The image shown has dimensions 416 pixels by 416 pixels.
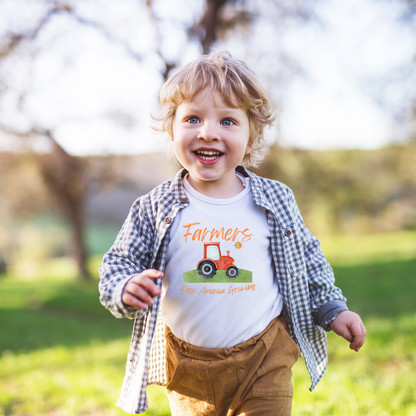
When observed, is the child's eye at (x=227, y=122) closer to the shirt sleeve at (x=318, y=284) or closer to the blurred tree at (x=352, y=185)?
the shirt sleeve at (x=318, y=284)

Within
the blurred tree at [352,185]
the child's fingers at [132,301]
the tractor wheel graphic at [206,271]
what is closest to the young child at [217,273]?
the tractor wheel graphic at [206,271]

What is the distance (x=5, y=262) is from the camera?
1780 centimetres

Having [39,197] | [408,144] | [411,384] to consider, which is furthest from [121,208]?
[411,384]

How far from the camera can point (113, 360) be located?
4359 millimetres

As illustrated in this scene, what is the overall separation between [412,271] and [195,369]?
8.53 metres

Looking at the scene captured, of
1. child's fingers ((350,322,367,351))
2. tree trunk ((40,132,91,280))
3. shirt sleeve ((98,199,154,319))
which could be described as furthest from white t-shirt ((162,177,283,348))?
tree trunk ((40,132,91,280))

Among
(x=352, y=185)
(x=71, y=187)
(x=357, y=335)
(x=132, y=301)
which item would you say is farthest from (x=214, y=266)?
(x=352, y=185)

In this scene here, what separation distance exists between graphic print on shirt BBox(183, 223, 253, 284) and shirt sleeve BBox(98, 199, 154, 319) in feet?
0.58

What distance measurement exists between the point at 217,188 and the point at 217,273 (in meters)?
0.38

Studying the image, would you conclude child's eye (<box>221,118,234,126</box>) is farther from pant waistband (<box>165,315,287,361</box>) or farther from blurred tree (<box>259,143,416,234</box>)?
blurred tree (<box>259,143,416,234</box>)

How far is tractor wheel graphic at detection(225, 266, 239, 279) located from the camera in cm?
167

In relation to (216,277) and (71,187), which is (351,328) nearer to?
(216,277)

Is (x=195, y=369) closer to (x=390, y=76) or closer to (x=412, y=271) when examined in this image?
(x=390, y=76)

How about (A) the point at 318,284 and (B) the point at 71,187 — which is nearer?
(A) the point at 318,284
